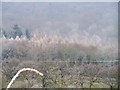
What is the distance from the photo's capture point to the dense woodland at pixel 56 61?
2.86 meters

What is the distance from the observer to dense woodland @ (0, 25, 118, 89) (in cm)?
286

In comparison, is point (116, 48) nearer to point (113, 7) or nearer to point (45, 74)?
point (113, 7)

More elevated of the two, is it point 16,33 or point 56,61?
point 16,33

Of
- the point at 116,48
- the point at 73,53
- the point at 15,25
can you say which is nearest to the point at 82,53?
Result: the point at 73,53

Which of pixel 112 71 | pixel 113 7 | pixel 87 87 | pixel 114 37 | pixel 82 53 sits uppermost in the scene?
pixel 113 7

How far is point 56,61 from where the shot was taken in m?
2.88

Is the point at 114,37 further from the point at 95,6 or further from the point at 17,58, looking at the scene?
the point at 17,58

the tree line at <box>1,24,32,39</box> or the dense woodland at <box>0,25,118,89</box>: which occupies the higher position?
the tree line at <box>1,24,32,39</box>

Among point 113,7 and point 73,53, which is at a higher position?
point 113,7

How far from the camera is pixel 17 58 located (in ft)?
9.54

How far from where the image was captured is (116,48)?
287 centimetres

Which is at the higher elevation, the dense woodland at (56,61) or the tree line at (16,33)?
the tree line at (16,33)

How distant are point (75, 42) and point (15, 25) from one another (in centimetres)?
71

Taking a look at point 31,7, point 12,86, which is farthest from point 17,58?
point 31,7
